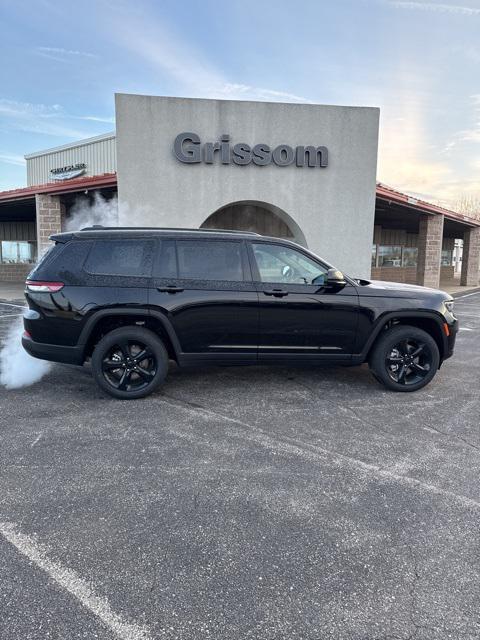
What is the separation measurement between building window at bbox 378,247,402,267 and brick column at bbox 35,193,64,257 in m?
16.1

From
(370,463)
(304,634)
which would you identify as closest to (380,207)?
(370,463)

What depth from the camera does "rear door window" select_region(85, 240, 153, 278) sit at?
5.21 meters

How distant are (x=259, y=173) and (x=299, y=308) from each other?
7.17m

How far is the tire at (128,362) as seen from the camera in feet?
17.0

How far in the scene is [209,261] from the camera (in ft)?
17.6

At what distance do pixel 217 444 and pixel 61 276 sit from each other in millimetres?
2513

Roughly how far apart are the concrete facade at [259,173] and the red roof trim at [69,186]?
145 centimetres

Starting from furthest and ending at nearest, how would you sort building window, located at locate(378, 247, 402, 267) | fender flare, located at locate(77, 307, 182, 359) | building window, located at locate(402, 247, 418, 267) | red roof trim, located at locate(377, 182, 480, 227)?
1. building window, located at locate(402, 247, 418, 267)
2. building window, located at locate(378, 247, 402, 267)
3. red roof trim, located at locate(377, 182, 480, 227)
4. fender flare, located at locate(77, 307, 182, 359)

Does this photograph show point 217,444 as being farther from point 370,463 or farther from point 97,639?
point 97,639

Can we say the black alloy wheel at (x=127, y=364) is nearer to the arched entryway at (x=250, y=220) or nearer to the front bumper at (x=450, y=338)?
the front bumper at (x=450, y=338)

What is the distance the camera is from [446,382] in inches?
244

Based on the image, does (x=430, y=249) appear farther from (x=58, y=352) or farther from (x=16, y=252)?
(x=16, y=252)

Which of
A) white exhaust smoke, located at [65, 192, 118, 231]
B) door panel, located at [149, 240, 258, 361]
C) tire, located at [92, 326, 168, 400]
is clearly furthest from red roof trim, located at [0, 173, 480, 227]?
tire, located at [92, 326, 168, 400]

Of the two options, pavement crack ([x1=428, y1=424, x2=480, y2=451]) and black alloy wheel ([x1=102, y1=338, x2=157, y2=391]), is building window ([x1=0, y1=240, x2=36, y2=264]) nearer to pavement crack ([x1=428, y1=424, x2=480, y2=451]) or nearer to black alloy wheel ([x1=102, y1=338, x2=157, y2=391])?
black alloy wheel ([x1=102, y1=338, x2=157, y2=391])
